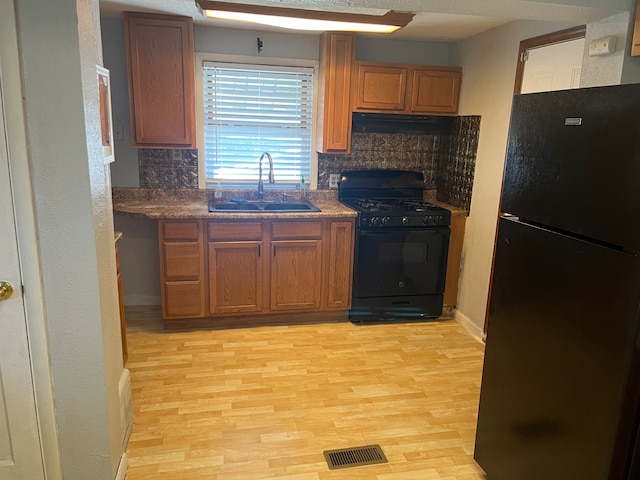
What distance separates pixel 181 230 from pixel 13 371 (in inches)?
70.5

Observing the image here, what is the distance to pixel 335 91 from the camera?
377 cm

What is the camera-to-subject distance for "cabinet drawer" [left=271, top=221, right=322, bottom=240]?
11.9ft

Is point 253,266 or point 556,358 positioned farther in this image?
point 253,266

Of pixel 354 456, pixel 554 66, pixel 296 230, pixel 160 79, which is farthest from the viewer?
pixel 296 230

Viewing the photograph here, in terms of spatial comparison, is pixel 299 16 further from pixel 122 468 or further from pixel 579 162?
pixel 122 468

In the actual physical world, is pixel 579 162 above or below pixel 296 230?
above

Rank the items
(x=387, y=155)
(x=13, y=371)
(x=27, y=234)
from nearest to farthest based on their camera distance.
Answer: (x=27, y=234) < (x=13, y=371) < (x=387, y=155)

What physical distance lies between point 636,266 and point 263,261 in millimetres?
2687

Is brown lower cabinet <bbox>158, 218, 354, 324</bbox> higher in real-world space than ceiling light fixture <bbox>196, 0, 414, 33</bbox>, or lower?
lower

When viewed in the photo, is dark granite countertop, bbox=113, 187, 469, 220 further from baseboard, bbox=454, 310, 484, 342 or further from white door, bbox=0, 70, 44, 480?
white door, bbox=0, 70, 44, 480

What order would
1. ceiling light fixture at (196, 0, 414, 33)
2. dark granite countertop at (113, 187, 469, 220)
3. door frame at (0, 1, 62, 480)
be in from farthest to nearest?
1. dark granite countertop at (113, 187, 469, 220)
2. ceiling light fixture at (196, 0, 414, 33)
3. door frame at (0, 1, 62, 480)

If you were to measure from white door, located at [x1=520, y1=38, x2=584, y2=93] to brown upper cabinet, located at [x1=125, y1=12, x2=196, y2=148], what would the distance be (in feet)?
7.95

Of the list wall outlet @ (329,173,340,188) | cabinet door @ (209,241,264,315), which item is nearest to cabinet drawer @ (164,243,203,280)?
cabinet door @ (209,241,264,315)

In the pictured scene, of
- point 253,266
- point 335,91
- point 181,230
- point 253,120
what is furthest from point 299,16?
point 253,266
